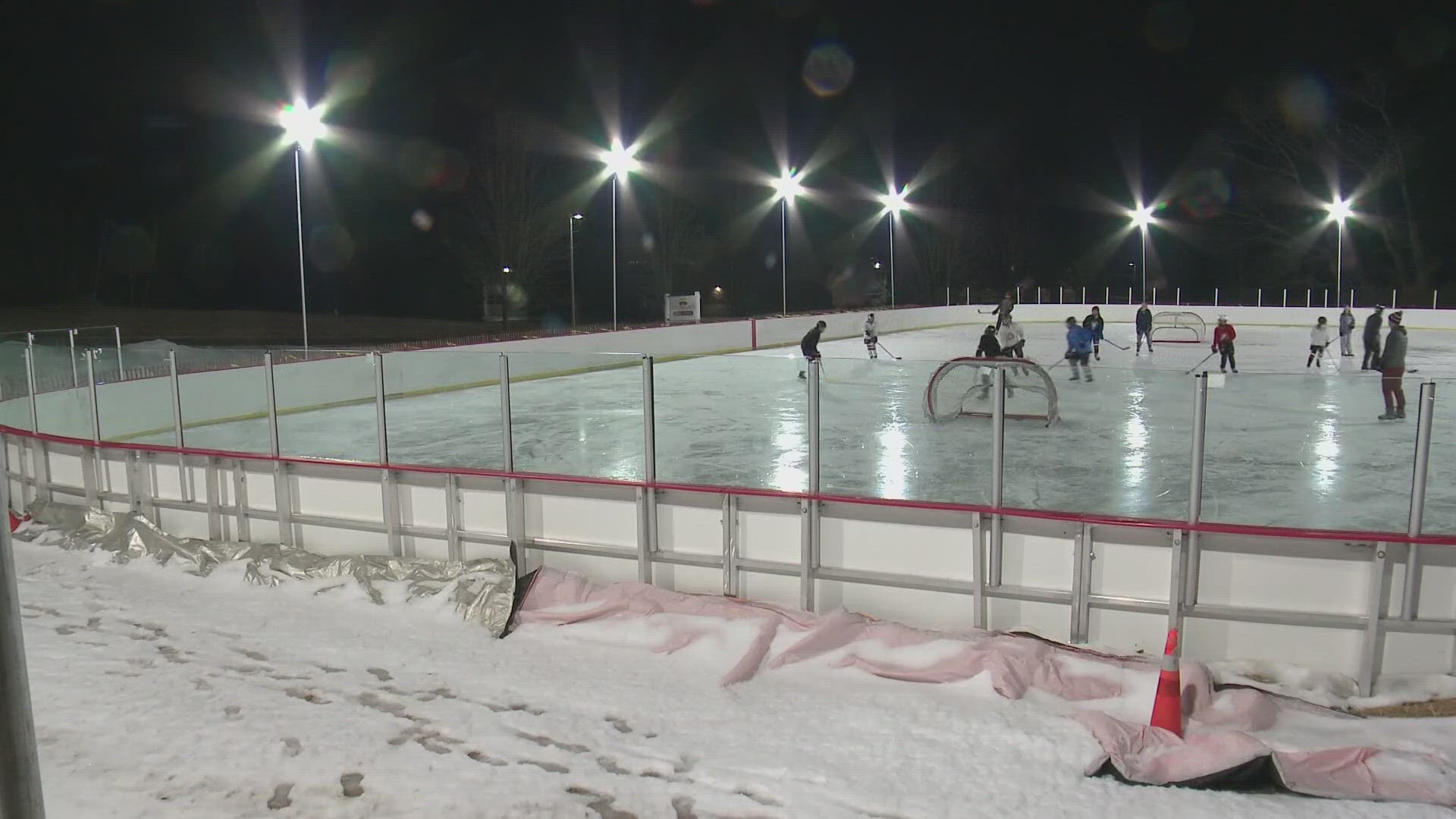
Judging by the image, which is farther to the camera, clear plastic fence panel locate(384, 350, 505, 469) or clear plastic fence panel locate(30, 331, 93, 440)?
clear plastic fence panel locate(30, 331, 93, 440)

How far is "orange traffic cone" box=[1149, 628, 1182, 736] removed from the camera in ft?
17.7

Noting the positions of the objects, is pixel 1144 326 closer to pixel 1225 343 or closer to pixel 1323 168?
pixel 1225 343

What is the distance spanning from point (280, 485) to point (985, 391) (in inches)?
242

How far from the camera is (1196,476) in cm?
627

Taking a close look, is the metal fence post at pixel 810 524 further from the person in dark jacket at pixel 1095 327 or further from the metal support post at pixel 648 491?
the person in dark jacket at pixel 1095 327

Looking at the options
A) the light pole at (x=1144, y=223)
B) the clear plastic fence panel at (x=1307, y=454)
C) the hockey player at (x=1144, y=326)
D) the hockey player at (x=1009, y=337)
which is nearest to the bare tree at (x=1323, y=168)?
the light pole at (x=1144, y=223)

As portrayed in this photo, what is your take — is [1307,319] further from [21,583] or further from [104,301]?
[104,301]

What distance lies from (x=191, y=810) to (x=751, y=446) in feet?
14.6

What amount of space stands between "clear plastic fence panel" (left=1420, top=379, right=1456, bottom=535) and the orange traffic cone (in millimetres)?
1960

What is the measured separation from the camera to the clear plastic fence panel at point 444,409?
838 cm

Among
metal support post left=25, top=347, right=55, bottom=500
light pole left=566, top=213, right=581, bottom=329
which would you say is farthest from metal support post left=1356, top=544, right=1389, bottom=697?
light pole left=566, top=213, right=581, bottom=329

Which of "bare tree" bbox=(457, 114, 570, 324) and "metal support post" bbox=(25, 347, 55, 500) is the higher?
"bare tree" bbox=(457, 114, 570, 324)

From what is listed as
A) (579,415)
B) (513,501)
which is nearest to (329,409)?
(513,501)

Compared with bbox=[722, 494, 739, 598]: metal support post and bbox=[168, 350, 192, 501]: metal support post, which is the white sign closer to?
bbox=[168, 350, 192, 501]: metal support post
